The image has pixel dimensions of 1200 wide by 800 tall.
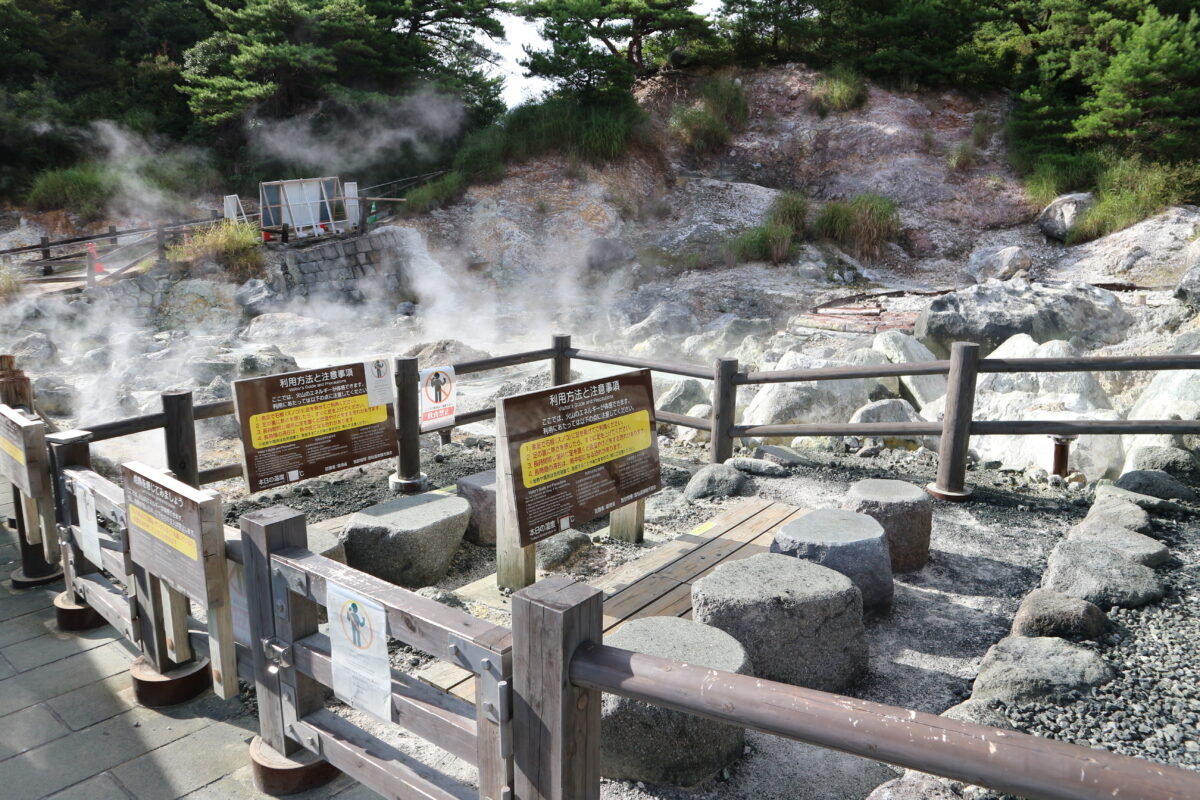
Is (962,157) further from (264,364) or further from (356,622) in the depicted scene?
(356,622)

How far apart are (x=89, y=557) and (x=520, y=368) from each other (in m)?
8.69

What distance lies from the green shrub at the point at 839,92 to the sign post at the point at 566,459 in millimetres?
19091

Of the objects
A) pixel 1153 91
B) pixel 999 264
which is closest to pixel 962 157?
pixel 1153 91

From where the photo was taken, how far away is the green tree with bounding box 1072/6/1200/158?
52.0ft

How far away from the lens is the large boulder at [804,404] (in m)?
7.59

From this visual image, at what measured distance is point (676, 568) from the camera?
171 inches

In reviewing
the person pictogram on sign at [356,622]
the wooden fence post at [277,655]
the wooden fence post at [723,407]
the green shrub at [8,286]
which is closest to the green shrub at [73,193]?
the green shrub at [8,286]

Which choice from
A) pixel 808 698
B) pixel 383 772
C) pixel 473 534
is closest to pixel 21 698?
pixel 383 772

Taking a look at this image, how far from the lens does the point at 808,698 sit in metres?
1.71

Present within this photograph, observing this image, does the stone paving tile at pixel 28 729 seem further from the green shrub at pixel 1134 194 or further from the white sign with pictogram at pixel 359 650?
the green shrub at pixel 1134 194

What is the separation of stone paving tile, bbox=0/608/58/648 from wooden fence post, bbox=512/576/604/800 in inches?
119

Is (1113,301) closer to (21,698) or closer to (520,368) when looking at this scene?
(520,368)

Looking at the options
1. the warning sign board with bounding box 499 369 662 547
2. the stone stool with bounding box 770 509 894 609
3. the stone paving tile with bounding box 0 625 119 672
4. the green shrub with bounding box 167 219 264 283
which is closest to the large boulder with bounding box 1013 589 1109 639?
the stone stool with bounding box 770 509 894 609

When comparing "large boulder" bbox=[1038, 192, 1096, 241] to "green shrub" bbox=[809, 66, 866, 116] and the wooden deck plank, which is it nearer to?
"green shrub" bbox=[809, 66, 866, 116]
